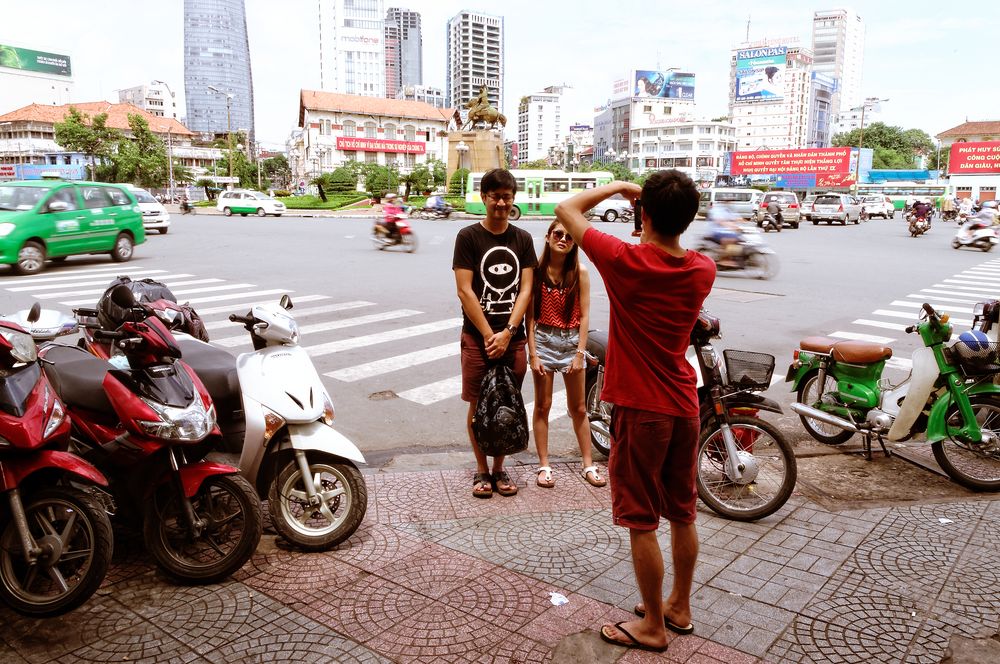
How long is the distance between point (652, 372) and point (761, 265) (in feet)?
49.0

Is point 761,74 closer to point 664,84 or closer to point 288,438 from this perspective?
point 664,84

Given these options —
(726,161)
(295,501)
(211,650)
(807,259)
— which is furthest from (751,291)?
(726,161)

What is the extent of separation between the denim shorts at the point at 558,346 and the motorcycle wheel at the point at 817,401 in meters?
1.81

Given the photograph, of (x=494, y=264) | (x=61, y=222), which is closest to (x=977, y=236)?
(x=494, y=264)

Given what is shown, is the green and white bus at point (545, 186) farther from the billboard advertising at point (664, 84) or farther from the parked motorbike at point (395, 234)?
the billboard advertising at point (664, 84)

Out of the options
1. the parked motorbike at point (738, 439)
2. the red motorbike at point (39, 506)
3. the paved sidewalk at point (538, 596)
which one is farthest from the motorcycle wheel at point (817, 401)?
the red motorbike at point (39, 506)

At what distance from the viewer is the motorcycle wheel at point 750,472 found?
4.03 metres

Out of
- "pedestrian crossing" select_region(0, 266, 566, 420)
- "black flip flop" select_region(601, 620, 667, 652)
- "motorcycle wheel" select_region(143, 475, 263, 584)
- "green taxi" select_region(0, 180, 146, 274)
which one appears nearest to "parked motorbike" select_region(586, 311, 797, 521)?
"black flip flop" select_region(601, 620, 667, 652)

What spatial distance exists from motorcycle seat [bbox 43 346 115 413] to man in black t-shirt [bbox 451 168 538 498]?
1787mm

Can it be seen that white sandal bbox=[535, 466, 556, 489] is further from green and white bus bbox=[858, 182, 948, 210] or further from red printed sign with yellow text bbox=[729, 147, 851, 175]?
green and white bus bbox=[858, 182, 948, 210]

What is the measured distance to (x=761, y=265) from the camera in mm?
16625

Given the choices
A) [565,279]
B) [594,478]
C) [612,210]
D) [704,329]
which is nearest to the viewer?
[704,329]

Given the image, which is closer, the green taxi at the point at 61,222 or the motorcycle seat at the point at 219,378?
the motorcycle seat at the point at 219,378

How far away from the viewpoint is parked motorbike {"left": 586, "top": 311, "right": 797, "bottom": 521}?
4.02m
